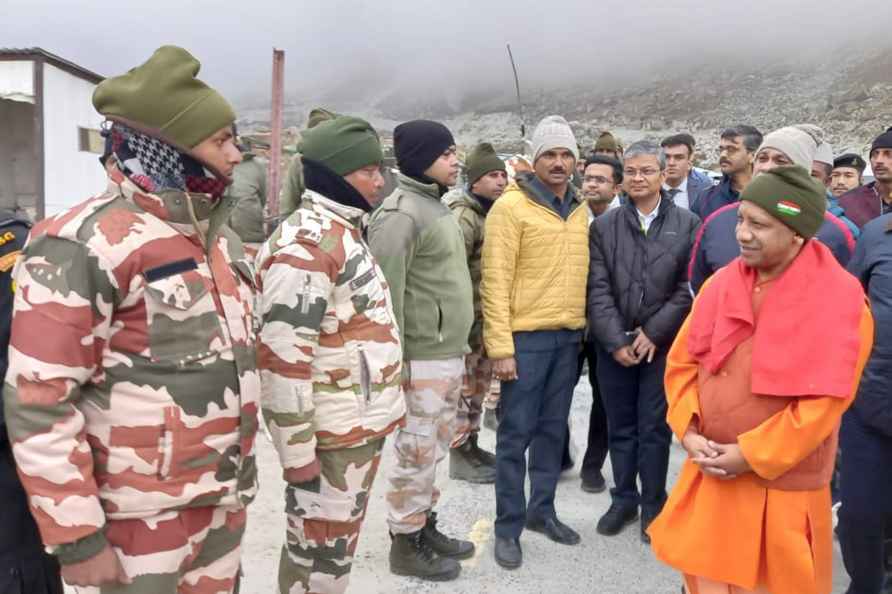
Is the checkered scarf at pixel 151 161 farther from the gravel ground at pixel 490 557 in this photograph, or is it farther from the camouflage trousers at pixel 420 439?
the gravel ground at pixel 490 557

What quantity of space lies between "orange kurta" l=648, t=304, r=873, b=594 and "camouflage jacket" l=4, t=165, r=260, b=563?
4.83 ft

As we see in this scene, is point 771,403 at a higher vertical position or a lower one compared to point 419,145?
lower

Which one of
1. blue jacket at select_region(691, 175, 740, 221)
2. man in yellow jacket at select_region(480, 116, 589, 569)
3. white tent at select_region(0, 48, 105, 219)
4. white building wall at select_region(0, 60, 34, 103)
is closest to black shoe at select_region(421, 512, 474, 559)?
man in yellow jacket at select_region(480, 116, 589, 569)

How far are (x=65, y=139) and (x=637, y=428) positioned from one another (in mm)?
7707

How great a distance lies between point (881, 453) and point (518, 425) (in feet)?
5.08

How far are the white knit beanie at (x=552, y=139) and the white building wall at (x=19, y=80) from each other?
22.7ft

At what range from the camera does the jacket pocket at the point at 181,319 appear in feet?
5.47

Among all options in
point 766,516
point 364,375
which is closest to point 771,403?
point 766,516

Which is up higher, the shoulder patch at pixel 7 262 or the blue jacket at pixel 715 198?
the blue jacket at pixel 715 198

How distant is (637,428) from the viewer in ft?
12.0

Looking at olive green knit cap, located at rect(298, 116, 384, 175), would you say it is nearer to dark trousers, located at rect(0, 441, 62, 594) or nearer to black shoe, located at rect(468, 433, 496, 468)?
dark trousers, located at rect(0, 441, 62, 594)

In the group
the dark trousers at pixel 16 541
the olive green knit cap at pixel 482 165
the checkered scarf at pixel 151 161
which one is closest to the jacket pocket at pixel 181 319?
the checkered scarf at pixel 151 161

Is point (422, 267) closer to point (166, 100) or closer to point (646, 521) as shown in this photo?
point (166, 100)

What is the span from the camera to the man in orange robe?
2.07 metres
